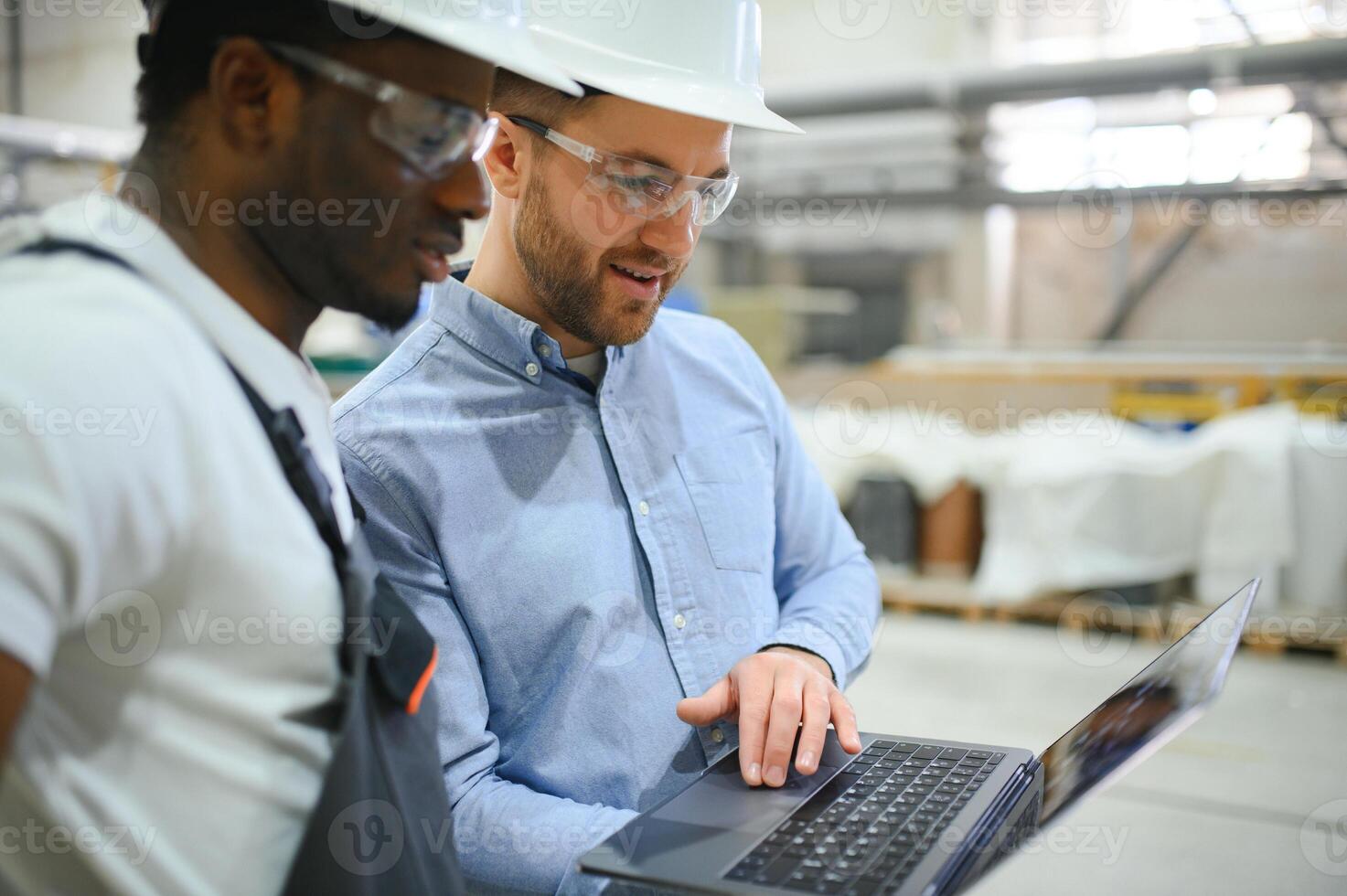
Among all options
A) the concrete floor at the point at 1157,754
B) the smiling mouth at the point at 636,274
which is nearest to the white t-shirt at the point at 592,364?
the smiling mouth at the point at 636,274

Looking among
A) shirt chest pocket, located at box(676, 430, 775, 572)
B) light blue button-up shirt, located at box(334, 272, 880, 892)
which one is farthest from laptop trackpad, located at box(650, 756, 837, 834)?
shirt chest pocket, located at box(676, 430, 775, 572)

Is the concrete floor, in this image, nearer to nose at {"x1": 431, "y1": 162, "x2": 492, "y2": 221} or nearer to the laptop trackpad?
the laptop trackpad

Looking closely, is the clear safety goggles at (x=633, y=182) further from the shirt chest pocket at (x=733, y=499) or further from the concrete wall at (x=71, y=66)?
the concrete wall at (x=71, y=66)

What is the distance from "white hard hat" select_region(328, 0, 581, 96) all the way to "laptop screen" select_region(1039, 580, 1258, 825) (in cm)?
77

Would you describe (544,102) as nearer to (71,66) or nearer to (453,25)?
(453,25)

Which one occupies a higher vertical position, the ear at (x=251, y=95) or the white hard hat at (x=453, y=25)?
the white hard hat at (x=453, y=25)

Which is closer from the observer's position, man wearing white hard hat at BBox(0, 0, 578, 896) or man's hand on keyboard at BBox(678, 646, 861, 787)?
man wearing white hard hat at BBox(0, 0, 578, 896)

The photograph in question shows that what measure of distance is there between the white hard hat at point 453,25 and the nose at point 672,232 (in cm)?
45

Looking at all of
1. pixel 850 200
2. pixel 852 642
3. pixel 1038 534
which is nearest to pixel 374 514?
pixel 852 642

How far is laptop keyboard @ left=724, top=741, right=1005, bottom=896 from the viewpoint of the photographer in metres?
0.94

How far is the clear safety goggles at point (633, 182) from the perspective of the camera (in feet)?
4.57

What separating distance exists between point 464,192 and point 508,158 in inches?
24.9

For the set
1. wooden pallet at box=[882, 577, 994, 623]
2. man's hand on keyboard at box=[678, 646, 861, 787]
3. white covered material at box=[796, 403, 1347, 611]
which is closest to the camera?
man's hand on keyboard at box=[678, 646, 861, 787]

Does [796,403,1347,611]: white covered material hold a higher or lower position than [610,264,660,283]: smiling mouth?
lower
